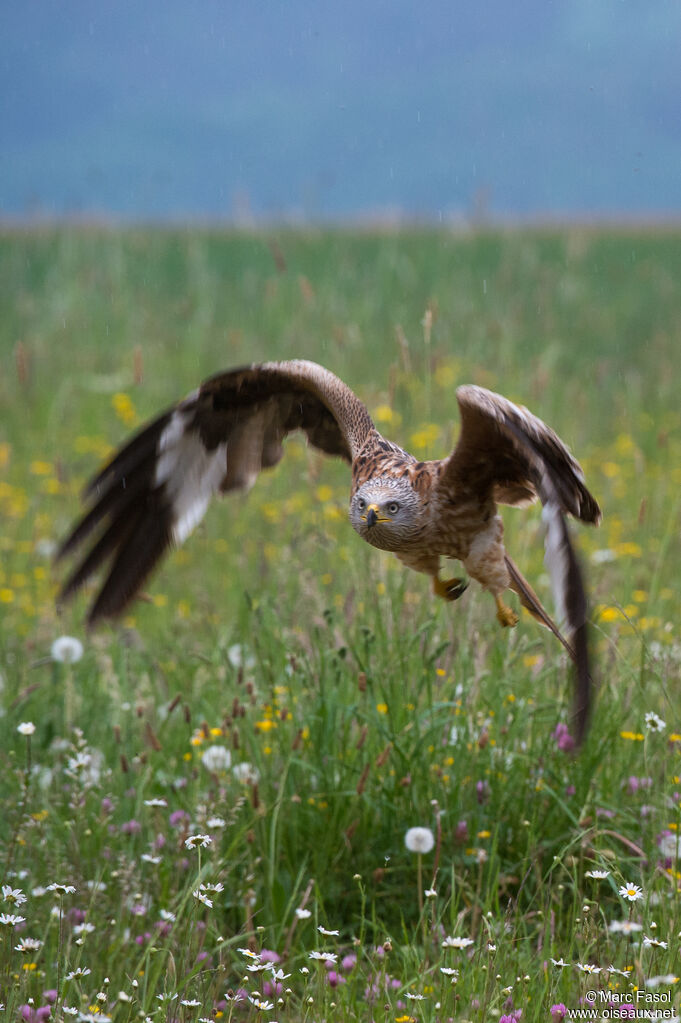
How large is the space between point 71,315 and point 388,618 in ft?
30.0

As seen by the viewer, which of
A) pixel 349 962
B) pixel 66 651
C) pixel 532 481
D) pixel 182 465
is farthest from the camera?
pixel 182 465

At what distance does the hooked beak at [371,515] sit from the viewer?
3398 mm

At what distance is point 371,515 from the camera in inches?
134

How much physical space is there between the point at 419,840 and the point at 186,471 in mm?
1743

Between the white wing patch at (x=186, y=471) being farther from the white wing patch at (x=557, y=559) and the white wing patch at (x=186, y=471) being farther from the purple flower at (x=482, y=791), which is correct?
the white wing patch at (x=557, y=559)

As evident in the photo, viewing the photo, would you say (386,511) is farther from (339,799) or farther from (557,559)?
(339,799)

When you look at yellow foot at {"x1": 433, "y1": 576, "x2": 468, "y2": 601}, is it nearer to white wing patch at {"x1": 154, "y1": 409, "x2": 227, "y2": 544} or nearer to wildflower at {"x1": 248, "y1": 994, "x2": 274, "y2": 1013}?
white wing patch at {"x1": 154, "y1": 409, "x2": 227, "y2": 544}

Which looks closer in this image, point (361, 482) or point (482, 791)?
point (361, 482)

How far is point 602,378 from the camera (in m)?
6.92

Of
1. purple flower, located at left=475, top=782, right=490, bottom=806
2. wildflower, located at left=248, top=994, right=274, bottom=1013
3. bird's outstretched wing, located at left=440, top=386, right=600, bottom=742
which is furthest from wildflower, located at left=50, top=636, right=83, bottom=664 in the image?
wildflower, located at left=248, top=994, right=274, bottom=1013

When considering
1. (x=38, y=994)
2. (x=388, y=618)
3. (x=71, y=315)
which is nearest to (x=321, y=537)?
(x=388, y=618)

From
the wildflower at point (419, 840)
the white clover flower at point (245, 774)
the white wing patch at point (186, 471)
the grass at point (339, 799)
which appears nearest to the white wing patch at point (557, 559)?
the grass at point (339, 799)

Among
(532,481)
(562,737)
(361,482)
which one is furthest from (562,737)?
(361,482)

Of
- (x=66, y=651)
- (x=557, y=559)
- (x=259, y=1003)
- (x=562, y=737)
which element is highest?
(x=557, y=559)
